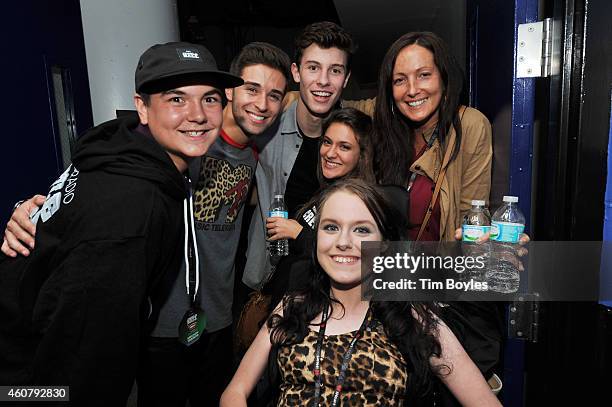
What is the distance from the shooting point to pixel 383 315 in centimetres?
157

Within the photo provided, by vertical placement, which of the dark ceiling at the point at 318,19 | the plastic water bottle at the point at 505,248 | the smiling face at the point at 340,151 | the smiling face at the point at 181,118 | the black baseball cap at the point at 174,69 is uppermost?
the dark ceiling at the point at 318,19

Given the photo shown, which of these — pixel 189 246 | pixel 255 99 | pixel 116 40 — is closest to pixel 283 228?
pixel 189 246

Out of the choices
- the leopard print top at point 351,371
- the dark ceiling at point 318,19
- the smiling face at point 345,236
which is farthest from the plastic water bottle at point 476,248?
the dark ceiling at point 318,19

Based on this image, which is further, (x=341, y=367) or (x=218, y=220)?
(x=218, y=220)

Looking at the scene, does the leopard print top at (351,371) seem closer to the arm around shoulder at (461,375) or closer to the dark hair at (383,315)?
the dark hair at (383,315)

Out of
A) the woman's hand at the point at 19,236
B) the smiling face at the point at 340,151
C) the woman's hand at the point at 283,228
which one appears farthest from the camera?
the smiling face at the point at 340,151

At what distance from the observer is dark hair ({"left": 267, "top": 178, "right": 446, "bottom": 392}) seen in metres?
1.47

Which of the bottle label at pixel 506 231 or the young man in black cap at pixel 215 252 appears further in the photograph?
the young man in black cap at pixel 215 252

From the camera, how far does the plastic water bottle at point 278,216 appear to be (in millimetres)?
2109

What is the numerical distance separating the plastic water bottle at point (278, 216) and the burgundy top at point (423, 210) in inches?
26.4

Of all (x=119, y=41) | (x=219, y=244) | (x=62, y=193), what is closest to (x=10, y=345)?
(x=62, y=193)

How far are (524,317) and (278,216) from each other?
123 centimetres

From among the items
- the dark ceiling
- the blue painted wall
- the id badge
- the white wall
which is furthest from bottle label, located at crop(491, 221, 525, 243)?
the dark ceiling

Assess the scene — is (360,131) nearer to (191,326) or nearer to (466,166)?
(466,166)
